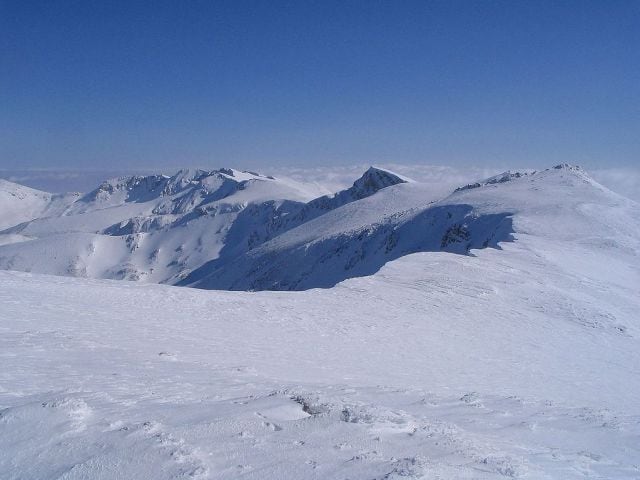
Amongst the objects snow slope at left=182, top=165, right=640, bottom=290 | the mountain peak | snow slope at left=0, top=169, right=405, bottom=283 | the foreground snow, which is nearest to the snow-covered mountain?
snow slope at left=182, top=165, right=640, bottom=290

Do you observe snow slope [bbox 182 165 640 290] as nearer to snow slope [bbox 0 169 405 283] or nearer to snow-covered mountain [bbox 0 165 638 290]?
snow-covered mountain [bbox 0 165 638 290]

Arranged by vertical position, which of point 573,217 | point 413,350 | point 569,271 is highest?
point 573,217

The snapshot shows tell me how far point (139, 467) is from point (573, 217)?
1969 inches

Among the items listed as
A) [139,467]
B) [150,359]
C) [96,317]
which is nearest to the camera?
[139,467]

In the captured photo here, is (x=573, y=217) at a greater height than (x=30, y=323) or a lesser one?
greater

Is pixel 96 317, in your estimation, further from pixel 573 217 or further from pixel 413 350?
pixel 573 217

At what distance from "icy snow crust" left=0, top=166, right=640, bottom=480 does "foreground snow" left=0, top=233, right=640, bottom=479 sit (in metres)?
0.04

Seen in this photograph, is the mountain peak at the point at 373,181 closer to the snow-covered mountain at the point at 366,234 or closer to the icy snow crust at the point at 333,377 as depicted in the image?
the snow-covered mountain at the point at 366,234

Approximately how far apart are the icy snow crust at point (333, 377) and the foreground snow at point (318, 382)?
41 mm

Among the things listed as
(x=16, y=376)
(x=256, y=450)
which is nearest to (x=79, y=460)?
(x=256, y=450)

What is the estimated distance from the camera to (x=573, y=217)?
47219 mm

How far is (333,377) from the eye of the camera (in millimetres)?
11070

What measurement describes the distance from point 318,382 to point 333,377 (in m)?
0.78

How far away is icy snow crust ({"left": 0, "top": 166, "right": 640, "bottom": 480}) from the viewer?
5875 mm
